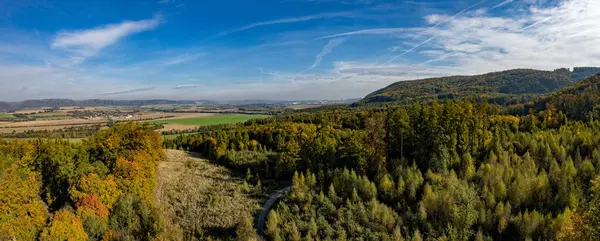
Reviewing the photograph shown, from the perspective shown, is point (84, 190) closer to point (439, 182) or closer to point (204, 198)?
point (204, 198)

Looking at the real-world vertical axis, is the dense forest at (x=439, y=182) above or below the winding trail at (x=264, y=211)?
above

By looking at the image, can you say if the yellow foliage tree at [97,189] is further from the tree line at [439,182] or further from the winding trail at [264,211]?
the tree line at [439,182]

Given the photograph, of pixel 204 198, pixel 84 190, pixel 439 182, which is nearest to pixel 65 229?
pixel 84 190

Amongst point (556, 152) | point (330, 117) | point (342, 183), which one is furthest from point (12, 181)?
point (330, 117)

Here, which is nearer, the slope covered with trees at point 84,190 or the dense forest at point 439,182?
the dense forest at point 439,182

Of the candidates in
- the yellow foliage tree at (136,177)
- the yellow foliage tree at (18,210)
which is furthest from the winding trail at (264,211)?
the yellow foliage tree at (18,210)

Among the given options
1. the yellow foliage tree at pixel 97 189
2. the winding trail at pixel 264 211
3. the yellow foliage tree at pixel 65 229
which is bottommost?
the winding trail at pixel 264 211

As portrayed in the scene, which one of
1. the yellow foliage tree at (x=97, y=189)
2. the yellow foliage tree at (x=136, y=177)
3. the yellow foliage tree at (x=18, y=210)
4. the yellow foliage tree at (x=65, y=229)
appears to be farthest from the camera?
the yellow foliage tree at (x=136, y=177)
